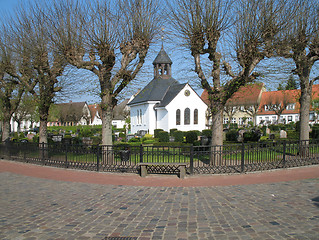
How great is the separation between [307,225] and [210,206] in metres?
2.13

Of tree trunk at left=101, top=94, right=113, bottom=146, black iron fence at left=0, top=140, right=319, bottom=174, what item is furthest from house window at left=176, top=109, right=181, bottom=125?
tree trunk at left=101, top=94, right=113, bottom=146

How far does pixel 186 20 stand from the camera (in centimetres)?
1189

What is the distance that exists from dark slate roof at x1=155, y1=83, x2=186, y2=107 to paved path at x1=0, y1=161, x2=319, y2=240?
26.9 metres

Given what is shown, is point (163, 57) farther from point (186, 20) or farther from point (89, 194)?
point (89, 194)

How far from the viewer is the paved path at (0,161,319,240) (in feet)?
16.8

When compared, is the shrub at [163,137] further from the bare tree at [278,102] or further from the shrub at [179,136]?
the bare tree at [278,102]

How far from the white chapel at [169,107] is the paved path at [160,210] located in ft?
87.0

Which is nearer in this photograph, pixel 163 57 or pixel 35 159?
pixel 35 159

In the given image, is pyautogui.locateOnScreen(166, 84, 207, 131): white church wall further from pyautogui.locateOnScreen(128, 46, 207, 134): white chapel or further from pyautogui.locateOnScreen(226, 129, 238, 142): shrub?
pyautogui.locateOnScreen(226, 129, 238, 142): shrub

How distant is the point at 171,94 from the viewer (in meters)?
37.8

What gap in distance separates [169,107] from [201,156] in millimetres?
24912

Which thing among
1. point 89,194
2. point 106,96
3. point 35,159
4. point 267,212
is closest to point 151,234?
point 267,212

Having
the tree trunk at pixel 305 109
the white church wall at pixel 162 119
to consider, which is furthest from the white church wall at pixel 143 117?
the tree trunk at pixel 305 109

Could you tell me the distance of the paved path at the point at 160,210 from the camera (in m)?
5.13
